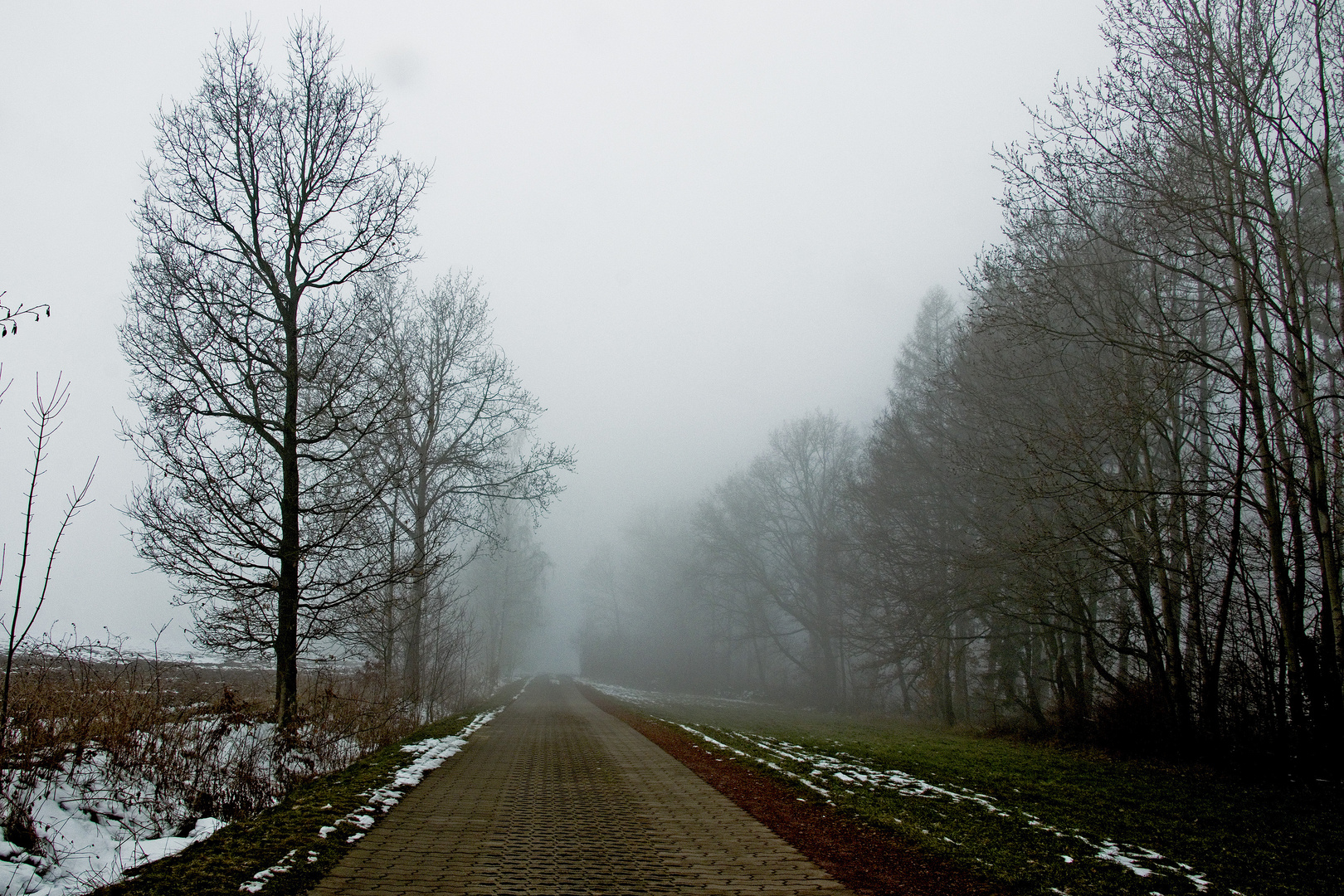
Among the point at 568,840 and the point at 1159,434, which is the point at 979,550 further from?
the point at 568,840

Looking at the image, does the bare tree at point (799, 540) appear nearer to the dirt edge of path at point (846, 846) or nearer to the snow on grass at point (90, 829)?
the dirt edge of path at point (846, 846)

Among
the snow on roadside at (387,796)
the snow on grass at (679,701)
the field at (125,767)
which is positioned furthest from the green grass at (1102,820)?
the snow on grass at (679,701)

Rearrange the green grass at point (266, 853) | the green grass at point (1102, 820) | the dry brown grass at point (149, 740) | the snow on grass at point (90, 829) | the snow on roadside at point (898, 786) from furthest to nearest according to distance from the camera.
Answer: the dry brown grass at point (149, 740)
the snow on roadside at point (898, 786)
the green grass at point (1102, 820)
the snow on grass at point (90, 829)
the green grass at point (266, 853)

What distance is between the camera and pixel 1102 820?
671 centimetres

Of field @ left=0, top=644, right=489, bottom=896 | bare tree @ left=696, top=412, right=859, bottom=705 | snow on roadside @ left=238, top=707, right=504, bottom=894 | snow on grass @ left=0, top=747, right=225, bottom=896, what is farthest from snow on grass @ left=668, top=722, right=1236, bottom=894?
bare tree @ left=696, top=412, right=859, bottom=705

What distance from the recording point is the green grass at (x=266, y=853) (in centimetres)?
411

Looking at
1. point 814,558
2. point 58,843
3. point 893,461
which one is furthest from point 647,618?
point 58,843

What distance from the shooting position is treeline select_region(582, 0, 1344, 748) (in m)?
9.29

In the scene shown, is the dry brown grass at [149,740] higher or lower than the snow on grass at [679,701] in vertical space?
higher

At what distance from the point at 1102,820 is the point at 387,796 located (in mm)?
6939

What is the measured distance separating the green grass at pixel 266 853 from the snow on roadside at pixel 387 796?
4cm

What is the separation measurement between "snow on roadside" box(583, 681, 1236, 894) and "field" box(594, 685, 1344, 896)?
0.07 feet

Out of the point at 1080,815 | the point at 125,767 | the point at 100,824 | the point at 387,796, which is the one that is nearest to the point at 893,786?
the point at 1080,815

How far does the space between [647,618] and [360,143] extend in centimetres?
5106
